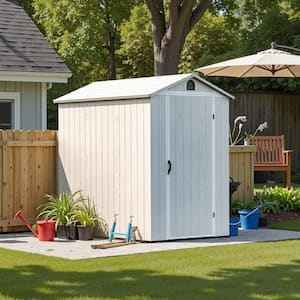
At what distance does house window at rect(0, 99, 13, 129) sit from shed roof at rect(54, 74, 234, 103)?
10.6ft

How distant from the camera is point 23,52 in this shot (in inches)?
674

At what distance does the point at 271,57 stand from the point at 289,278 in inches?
297

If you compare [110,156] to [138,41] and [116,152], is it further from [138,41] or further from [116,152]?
[138,41]

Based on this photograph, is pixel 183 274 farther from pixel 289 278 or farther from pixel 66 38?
pixel 66 38

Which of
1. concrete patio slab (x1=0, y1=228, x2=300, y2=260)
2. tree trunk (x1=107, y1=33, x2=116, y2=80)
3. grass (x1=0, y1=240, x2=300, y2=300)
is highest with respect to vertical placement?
tree trunk (x1=107, y1=33, x2=116, y2=80)

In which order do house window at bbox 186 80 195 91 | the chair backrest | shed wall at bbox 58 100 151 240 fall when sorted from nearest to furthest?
shed wall at bbox 58 100 151 240
house window at bbox 186 80 195 91
the chair backrest

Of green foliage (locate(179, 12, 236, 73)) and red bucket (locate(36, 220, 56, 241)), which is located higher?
green foliage (locate(179, 12, 236, 73))

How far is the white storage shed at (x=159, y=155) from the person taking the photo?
12.4 meters

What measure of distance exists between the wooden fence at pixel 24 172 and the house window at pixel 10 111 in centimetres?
281

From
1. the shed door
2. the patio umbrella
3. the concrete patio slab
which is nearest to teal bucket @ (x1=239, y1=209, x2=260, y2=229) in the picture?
the concrete patio slab

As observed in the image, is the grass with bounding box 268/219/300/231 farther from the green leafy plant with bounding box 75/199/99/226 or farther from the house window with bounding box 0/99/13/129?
the house window with bounding box 0/99/13/129

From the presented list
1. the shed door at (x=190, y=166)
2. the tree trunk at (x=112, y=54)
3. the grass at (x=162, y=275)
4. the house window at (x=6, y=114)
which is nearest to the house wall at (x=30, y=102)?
the house window at (x=6, y=114)

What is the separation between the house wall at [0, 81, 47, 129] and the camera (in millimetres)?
16766

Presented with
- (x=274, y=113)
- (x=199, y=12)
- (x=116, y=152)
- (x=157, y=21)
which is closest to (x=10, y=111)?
(x=116, y=152)
